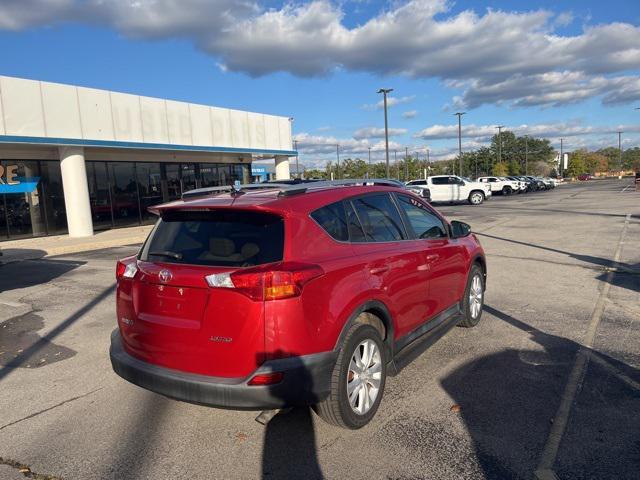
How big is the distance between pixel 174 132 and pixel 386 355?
20471 mm

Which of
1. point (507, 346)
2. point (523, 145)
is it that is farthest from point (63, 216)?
point (523, 145)

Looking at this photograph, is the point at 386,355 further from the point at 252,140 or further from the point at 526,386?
the point at 252,140

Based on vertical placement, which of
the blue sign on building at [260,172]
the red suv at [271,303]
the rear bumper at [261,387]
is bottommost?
the rear bumper at [261,387]

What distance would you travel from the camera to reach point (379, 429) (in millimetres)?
3475

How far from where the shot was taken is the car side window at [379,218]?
153 inches

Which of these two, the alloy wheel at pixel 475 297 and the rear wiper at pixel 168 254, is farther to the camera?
the alloy wheel at pixel 475 297

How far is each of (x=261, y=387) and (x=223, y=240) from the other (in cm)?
97

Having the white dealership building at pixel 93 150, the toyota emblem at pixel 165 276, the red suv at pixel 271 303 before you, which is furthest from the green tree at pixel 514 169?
the toyota emblem at pixel 165 276

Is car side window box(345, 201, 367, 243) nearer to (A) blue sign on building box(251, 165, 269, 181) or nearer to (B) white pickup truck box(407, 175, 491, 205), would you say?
(B) white pickup truck box(407, 175, 491, 205)

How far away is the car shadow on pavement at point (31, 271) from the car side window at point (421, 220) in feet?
25.7

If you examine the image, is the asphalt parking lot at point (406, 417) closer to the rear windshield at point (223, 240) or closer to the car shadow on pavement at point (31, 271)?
the rear windshield at point (223, 240)

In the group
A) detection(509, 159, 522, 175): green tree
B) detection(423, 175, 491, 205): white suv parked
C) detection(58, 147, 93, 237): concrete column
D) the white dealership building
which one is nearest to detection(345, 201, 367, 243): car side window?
the white dealership building

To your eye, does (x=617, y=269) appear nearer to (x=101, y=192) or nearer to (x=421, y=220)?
(x=421, y=220)

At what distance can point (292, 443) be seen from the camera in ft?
10.8
